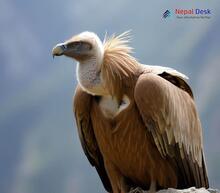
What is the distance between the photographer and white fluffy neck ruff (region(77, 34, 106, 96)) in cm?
305

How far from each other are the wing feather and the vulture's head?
0.29 m

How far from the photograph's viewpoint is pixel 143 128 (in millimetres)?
3084

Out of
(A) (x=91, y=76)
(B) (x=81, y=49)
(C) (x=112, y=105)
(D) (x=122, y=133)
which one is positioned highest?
(B) (x=81, y=49)

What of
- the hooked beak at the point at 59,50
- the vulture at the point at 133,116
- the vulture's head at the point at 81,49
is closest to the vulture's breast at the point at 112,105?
→ the vulture at the point at 133,116

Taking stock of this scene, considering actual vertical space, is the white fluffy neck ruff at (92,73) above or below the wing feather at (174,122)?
above

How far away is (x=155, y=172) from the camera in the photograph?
3.16m

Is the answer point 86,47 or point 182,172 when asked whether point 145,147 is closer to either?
point 182,172

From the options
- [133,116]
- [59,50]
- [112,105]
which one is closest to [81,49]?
[59,50]

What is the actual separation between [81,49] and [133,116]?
47 cm

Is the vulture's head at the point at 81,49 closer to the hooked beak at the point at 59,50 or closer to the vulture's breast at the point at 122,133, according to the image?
the hooked beak at the point at 59,50

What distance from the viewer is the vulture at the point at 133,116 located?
3.01m

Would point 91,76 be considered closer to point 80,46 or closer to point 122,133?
point 80,46

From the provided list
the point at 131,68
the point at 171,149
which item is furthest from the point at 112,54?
the point at 171,149

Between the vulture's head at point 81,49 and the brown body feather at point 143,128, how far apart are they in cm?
7
